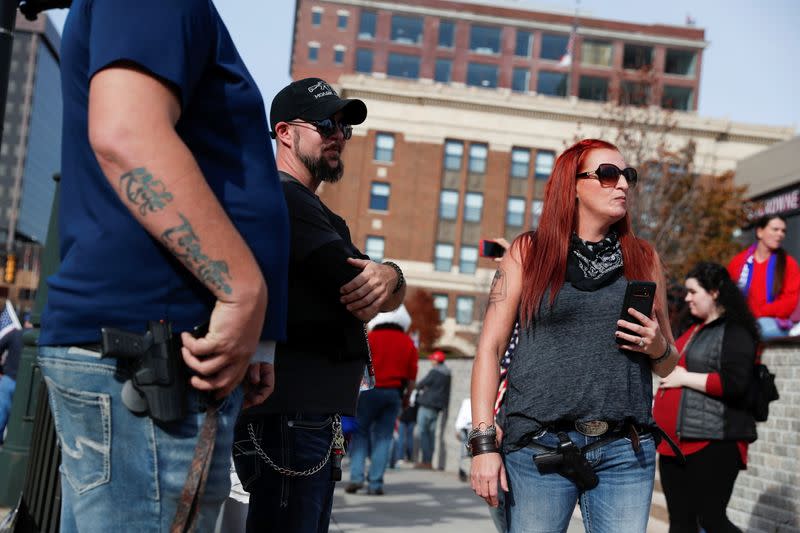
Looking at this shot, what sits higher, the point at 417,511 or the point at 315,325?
the point at 315,325

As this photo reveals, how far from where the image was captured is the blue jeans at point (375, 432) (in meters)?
11.6

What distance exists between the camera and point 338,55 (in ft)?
255

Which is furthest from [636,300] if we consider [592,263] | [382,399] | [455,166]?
[455,166]

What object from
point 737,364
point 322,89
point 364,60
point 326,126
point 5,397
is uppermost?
point 364,60

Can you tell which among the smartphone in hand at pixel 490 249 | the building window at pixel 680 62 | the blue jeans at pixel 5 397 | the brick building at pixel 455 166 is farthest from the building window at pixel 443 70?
the smartphone in hand at pixel 490 249

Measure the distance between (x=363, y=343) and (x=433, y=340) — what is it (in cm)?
5552

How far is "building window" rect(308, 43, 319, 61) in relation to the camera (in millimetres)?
78188

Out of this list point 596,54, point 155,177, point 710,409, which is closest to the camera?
point 155,177

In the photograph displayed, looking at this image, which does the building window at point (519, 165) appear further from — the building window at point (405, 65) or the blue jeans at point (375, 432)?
the blue jeans at point (375, 432)

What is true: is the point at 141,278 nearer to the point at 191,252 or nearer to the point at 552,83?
the point at 191,252

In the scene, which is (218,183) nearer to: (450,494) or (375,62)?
(450,494)

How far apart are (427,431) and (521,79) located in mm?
60807

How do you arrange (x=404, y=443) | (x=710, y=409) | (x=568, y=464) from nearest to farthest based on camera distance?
(x=568, y=464), (x=710, y=409), (x=404, y=443)

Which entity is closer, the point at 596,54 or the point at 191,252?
the point at 191,252
